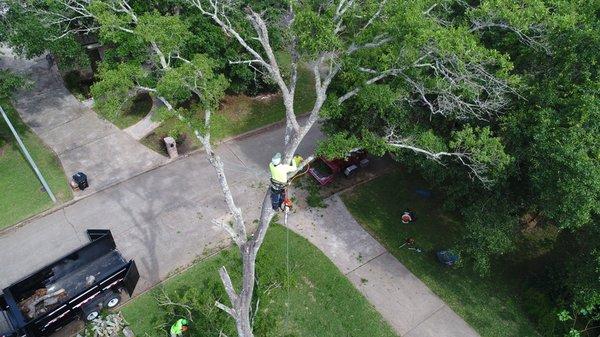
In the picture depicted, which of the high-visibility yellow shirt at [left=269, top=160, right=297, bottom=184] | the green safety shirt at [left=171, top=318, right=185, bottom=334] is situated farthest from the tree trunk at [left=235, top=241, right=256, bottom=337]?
the green safety shirt at [left=171, top=318, right=185, bottom=334]

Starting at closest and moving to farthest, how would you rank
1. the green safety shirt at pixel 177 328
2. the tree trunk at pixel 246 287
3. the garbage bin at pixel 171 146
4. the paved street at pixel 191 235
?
the tree trunk at pixel 246 287
the green safety shirt at pixel 177 328
the paved street at pixel 191 235
the garbage bin at pixel 171 146

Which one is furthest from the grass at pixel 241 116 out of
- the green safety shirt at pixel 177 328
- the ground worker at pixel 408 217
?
the green safety shirt at pixel 177 328

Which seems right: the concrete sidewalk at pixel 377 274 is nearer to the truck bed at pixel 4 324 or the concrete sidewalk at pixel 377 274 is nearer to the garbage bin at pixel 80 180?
the garbage bin at pixel 80 180

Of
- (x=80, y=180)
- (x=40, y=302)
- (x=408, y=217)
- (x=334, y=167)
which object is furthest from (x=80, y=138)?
(x=408, y=217)

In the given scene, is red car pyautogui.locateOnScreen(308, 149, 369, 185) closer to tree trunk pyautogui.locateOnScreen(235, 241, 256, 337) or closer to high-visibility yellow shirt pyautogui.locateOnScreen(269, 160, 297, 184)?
high-visibility yellow shirt pyautogui.locateOnScreen(269, 160, 297, 184)

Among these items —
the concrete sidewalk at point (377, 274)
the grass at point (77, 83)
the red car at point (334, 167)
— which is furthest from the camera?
the grass at point (77, 83)

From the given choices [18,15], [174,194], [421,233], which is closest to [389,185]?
[421,233]

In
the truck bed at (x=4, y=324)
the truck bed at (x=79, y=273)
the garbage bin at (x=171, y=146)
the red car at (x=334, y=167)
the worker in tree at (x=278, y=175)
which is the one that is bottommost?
the red car at (x=334, y=167)
